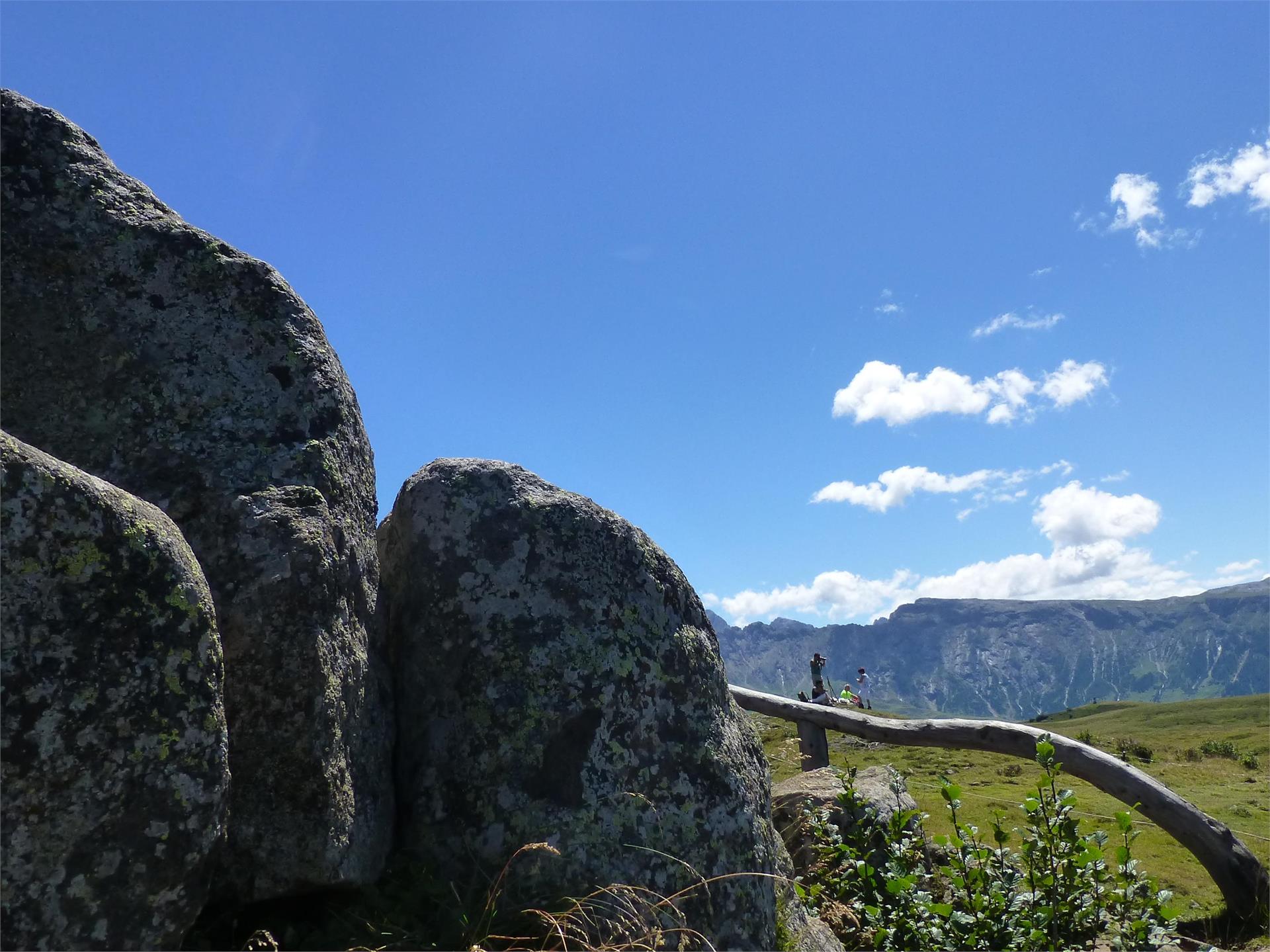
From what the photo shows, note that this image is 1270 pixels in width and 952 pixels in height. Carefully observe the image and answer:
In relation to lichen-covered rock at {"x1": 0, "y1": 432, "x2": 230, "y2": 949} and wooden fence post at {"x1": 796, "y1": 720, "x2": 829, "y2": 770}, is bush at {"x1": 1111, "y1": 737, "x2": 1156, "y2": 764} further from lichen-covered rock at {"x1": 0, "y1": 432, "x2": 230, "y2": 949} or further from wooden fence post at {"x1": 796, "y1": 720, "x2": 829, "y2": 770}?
lichen-covered rock at {"x1": 0, "y1": 432, "x2": 230, "y2": 949}

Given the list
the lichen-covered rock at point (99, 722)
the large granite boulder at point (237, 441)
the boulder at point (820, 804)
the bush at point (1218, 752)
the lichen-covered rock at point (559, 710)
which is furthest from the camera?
the bush at point (1218, 752)

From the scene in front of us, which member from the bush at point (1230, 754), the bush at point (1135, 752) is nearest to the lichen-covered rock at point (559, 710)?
the bush at point (1135, 752)

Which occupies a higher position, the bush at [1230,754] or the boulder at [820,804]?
the boulder at [820,804]

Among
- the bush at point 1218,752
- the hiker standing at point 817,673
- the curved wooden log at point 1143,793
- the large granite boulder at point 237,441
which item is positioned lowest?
the bush at point 1218,752

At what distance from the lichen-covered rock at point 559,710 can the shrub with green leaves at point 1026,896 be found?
145 cm

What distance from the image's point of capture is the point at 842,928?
7.55 metres

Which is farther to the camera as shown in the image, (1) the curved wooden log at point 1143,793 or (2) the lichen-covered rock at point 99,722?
(1) the curved wooden log at point 1143,793

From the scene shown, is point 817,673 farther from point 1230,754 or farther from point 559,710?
point 1230,754

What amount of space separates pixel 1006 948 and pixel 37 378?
822cm

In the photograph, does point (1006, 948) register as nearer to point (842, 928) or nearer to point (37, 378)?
point (842, 928)

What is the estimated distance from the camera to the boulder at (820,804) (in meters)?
8.94

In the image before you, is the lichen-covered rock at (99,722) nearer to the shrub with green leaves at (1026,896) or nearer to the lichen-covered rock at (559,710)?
the lichen-covered rock at (559,710)

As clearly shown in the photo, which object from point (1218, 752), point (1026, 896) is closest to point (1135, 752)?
point (1218, 752)

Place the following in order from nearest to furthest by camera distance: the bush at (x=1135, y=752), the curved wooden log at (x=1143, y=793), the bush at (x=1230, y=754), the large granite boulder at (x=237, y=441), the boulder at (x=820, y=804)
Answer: the large granite boulder at (x=237, y=441), the boulder at (x=820, y=804), the curved wooden log at (x=1143, y=793), the bush at (x=1135, y=752), the bush at (x=1230, y=754)
